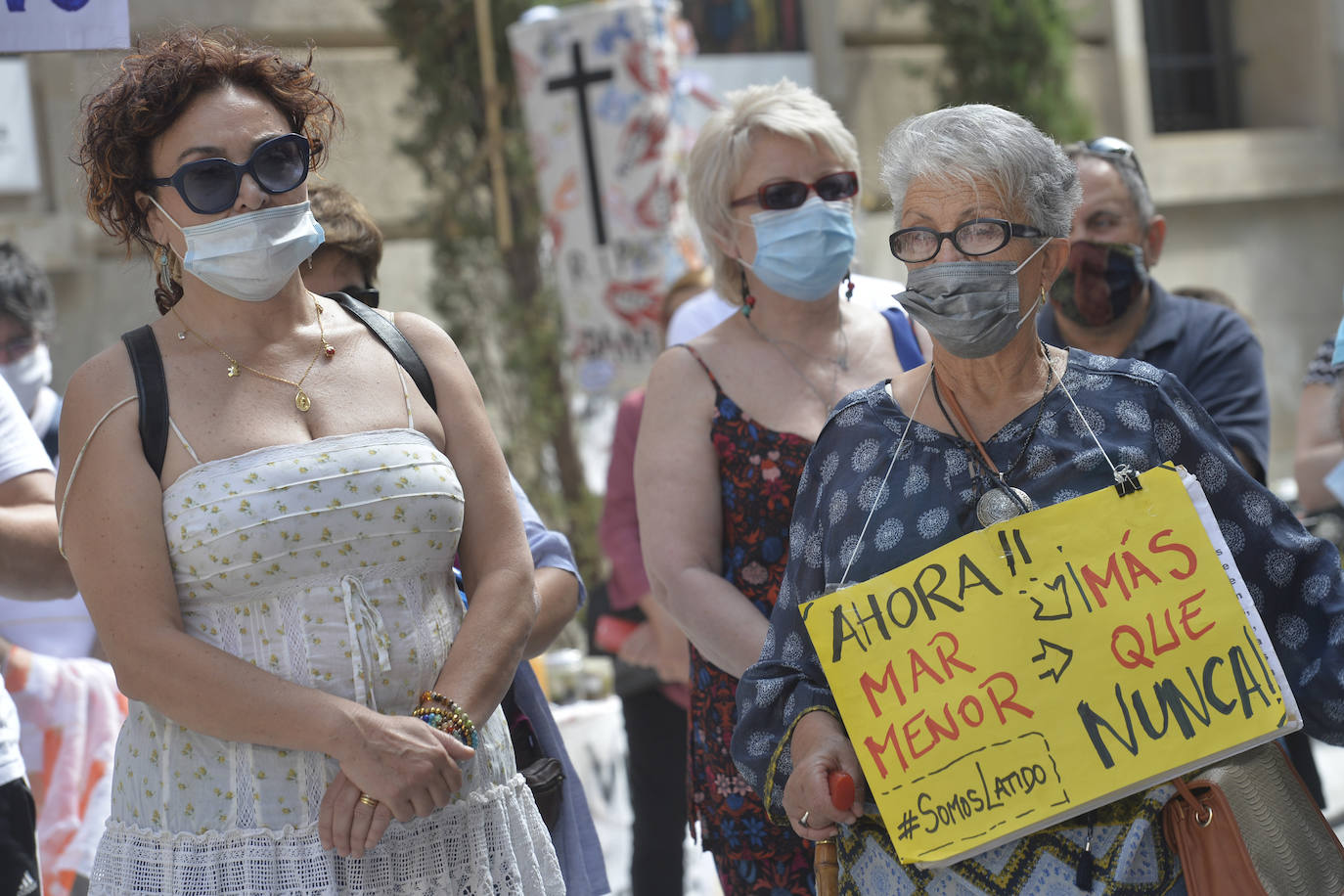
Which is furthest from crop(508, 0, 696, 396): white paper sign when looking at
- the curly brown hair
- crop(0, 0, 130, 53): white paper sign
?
the curly brown hair

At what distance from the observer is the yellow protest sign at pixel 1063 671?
6.50ft

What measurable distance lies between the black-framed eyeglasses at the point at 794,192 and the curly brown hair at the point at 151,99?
3.15 feet

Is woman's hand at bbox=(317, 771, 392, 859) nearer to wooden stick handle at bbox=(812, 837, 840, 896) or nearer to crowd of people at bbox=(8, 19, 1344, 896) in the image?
crowd of people at bbox=(8, 19, 1344, 896)

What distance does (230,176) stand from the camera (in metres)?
2.29

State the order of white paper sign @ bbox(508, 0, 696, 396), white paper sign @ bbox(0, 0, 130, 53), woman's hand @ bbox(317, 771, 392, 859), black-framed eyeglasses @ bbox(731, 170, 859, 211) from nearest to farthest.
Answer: woman's hand @ bbox(317, 771, 392, 859), white paper sign @ bbox(0, 0, 130, 53), black-framed eyeglasses @ bbox(731, 170, 859, 211), white paper sign @ bbox(508, 0, 696, 396)

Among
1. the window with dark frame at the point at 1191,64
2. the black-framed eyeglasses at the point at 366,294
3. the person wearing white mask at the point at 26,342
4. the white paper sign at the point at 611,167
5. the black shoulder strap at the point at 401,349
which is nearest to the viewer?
the black shoulder strap at the point at 401,349

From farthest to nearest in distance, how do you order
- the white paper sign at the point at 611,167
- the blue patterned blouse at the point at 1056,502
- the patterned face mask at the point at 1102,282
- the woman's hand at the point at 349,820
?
the white paper sign at the point at 611,167 < the patterned face mask at the point at 1102,282 < the woman's hand at the point at 349,820 < the blue patterned blouse at the point at 1056,502

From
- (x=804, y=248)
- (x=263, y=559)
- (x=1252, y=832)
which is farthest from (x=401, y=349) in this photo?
(x=1252, y=832)

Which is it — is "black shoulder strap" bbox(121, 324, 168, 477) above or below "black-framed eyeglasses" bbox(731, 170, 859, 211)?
below

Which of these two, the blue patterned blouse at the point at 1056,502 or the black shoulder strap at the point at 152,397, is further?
the black shoulder strap at the point at 152,397

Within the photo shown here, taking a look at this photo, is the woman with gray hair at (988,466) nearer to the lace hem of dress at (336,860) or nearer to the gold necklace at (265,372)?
the lace hem of dress at (336,860)

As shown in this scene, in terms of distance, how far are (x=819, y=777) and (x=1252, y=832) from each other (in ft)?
1.89

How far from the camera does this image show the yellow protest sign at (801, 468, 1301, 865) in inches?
78.0

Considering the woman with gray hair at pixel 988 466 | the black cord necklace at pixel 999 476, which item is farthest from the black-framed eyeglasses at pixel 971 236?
the black cord necklace at pixel 999 476
